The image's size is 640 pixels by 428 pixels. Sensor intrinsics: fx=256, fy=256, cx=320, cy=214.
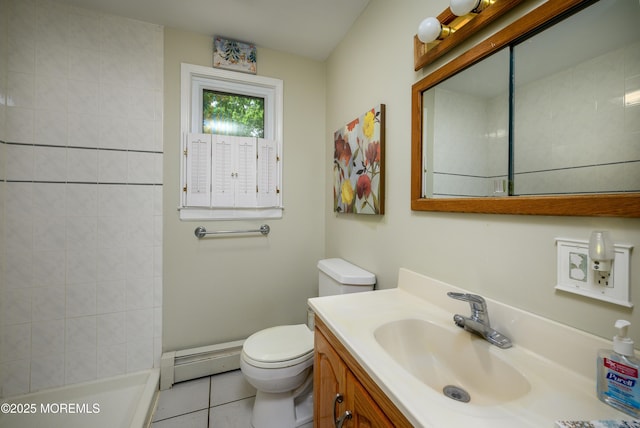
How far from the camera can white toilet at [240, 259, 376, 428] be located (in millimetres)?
1254

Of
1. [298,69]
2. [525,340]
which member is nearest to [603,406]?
[525,340]

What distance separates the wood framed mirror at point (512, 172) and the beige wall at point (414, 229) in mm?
35

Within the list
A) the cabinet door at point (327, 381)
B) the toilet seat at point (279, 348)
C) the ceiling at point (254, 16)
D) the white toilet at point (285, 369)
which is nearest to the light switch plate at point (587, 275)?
the cabinet door at point (327, 381)

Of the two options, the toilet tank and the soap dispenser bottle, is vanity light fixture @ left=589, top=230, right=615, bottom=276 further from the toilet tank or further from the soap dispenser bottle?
the toilet tank

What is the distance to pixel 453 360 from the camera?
31.8 inches

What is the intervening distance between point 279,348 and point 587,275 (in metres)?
1.26

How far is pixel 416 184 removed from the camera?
110 centimetres

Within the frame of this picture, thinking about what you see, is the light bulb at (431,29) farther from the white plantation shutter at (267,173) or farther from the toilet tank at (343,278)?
the white plantation shutter at (267,173)

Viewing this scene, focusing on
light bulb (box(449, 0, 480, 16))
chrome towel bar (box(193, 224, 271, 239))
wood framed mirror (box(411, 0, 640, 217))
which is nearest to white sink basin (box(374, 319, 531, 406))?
wood framed mirror (box(411, 0, 640, 217))

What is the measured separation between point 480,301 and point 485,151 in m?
0.49

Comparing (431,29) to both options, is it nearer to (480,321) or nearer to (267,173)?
(480,321)

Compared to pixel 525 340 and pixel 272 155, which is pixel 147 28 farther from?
pixel 525 340

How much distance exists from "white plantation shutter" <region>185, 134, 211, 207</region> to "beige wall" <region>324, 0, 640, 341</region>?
2.94ft

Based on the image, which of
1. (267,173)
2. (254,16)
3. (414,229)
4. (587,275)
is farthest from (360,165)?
(254,16)
